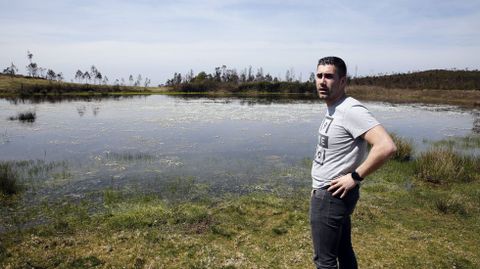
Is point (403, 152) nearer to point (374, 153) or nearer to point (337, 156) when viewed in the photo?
point (337, 156)

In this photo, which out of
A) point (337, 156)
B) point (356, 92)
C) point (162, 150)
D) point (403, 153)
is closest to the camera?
point (337, 156)

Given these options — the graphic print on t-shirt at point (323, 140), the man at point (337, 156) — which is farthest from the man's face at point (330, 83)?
the graphic print on t-shirt at point (323, 140)

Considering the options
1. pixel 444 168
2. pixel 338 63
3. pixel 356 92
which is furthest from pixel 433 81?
pixel 338 63

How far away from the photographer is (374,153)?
3160 millimetres

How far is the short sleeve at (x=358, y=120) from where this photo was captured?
10.4 feet

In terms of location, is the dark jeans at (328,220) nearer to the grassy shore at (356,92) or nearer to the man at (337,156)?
the man at (337,156)

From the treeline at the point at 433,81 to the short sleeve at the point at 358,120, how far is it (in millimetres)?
99699

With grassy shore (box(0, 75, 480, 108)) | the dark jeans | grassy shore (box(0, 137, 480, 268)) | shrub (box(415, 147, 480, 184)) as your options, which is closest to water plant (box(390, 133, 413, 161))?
shrub (box(415, 147, 480, 184))

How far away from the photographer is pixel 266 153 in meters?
17.1

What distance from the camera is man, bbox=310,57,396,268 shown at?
3.21 metres

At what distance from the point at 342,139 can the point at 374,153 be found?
332mm

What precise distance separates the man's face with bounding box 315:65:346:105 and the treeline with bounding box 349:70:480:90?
327 feet

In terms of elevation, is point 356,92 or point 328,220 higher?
point 356,92

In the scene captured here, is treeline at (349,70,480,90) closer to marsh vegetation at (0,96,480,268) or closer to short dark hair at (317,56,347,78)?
marsh vegetation at (0,96,480,268)
